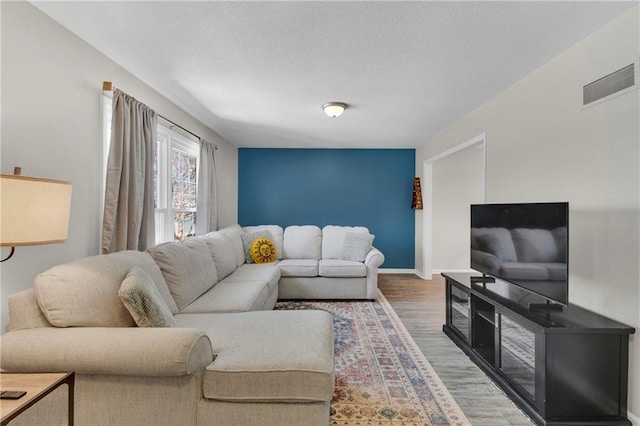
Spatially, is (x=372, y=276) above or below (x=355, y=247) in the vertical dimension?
below

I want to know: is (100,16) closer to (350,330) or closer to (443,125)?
(350,330)

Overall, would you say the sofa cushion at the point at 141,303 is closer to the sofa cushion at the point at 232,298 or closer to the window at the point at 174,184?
the sofa cushion at the point at 232,298

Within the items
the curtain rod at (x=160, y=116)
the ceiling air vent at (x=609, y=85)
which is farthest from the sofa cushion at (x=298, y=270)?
the ceiling air vent at (x=609, y=85)

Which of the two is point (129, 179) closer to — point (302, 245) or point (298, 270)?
point (298, 270)

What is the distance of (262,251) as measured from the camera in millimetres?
4551

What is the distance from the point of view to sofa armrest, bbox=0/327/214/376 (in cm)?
146

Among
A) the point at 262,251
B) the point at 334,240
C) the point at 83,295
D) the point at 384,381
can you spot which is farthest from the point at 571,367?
the point at 262,251

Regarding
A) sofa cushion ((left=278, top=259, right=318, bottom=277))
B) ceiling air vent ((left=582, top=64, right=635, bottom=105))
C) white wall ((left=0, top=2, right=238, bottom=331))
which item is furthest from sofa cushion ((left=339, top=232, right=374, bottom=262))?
white wall ((left=0, top=2, right=238, bottom=331))

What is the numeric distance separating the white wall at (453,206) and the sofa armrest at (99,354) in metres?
5.29

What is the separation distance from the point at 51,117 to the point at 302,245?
11.5 ft

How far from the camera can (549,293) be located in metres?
2.03

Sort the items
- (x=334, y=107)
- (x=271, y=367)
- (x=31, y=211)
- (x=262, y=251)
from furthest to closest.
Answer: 1. (x=262, y=251)
2. (x=334, y=107)
3. (x=271, y=367)
4. (x=31, y=211)

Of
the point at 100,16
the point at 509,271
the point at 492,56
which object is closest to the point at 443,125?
the point at 492,56

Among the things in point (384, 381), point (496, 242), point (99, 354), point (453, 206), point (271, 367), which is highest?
point (453, 206)
